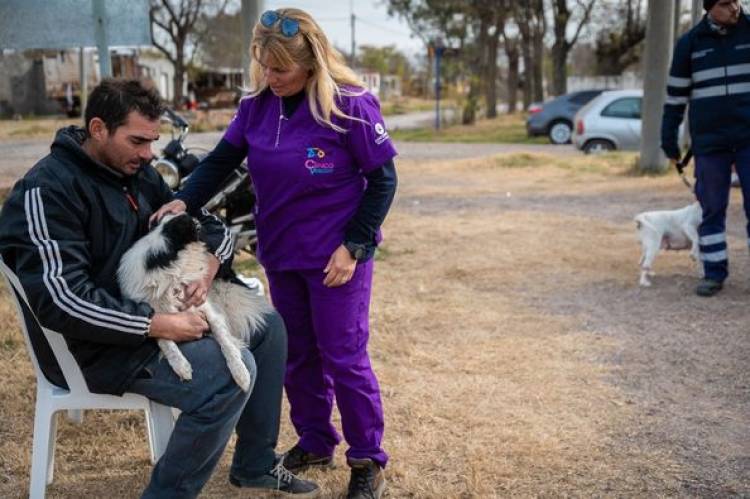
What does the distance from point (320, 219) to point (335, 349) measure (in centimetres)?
49

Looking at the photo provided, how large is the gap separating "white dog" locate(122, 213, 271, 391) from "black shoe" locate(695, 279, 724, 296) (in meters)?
4.09

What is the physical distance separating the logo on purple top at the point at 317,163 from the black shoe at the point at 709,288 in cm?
386

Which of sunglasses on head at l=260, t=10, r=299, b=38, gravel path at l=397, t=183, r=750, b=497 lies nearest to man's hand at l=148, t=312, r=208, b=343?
sunglasses on head at l=260, t=10, r=299, b=38

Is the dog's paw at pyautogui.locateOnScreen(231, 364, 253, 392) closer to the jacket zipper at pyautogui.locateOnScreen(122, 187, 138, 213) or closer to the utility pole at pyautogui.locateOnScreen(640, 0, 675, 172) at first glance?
the jacket zipper at pyautogui.locateOnScreen(122, 187, 138, 213)

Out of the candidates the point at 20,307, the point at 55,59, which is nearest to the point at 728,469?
the point at 20,307

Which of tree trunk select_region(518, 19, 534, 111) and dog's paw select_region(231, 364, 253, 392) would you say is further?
tree trunk select_region(518, 19, 534, 111)

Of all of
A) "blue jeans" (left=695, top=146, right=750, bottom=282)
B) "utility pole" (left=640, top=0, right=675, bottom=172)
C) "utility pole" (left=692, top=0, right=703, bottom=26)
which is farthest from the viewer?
"utility pole" (left=692, top=0, right=703, bottom=26)

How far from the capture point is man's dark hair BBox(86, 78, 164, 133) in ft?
8.70

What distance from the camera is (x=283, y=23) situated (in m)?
2.75

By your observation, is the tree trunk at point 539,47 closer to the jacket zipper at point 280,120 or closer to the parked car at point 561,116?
the parked car at point 561,116

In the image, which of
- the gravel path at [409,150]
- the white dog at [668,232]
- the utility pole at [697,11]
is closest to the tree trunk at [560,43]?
the gravel path at [409,150]

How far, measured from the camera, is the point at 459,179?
13.3 metres

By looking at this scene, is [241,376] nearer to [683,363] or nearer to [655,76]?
[683,363]

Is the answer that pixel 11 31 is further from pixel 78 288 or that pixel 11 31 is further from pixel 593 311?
pixel 593 311
